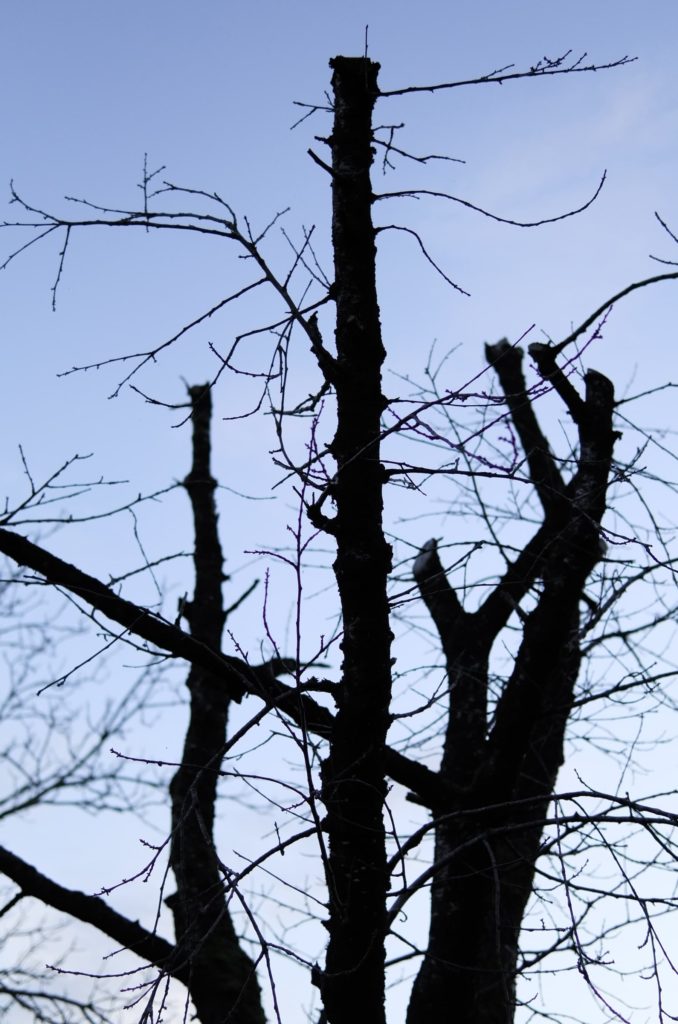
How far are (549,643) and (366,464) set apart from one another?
5.41 feet

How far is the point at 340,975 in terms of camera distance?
322 cm

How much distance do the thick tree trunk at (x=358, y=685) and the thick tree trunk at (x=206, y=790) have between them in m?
1.27

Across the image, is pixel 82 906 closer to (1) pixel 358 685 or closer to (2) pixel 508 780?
(2) pixel 508 780

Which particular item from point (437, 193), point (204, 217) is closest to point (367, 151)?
point (437, 193)

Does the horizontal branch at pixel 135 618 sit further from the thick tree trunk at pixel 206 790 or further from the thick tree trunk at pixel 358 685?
the thick tree trunk at pixel 206 790

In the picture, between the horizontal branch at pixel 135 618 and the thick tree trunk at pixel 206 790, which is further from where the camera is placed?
the thick tree trunk at pixel 206 790

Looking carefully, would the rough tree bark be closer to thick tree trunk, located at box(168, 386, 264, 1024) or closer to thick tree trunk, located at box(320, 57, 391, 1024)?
thick tree trunk, located at box(320, 57, 391, 1024)

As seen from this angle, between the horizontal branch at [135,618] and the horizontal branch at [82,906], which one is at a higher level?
the horizontal branch at [135,618]


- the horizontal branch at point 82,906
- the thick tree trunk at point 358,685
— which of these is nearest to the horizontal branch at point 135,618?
the thick tree trunk at point 358,685

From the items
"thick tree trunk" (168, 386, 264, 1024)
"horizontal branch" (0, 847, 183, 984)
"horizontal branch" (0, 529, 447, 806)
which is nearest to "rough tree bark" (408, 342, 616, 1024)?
"horizontal branch" (0, 529, 447, 806)

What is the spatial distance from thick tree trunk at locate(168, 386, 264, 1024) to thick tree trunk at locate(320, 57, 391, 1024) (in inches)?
50.0

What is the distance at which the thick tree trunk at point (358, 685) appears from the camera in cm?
331

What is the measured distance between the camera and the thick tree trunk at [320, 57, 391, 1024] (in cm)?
331

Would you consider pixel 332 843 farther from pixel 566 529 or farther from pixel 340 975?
pixel 566 529
